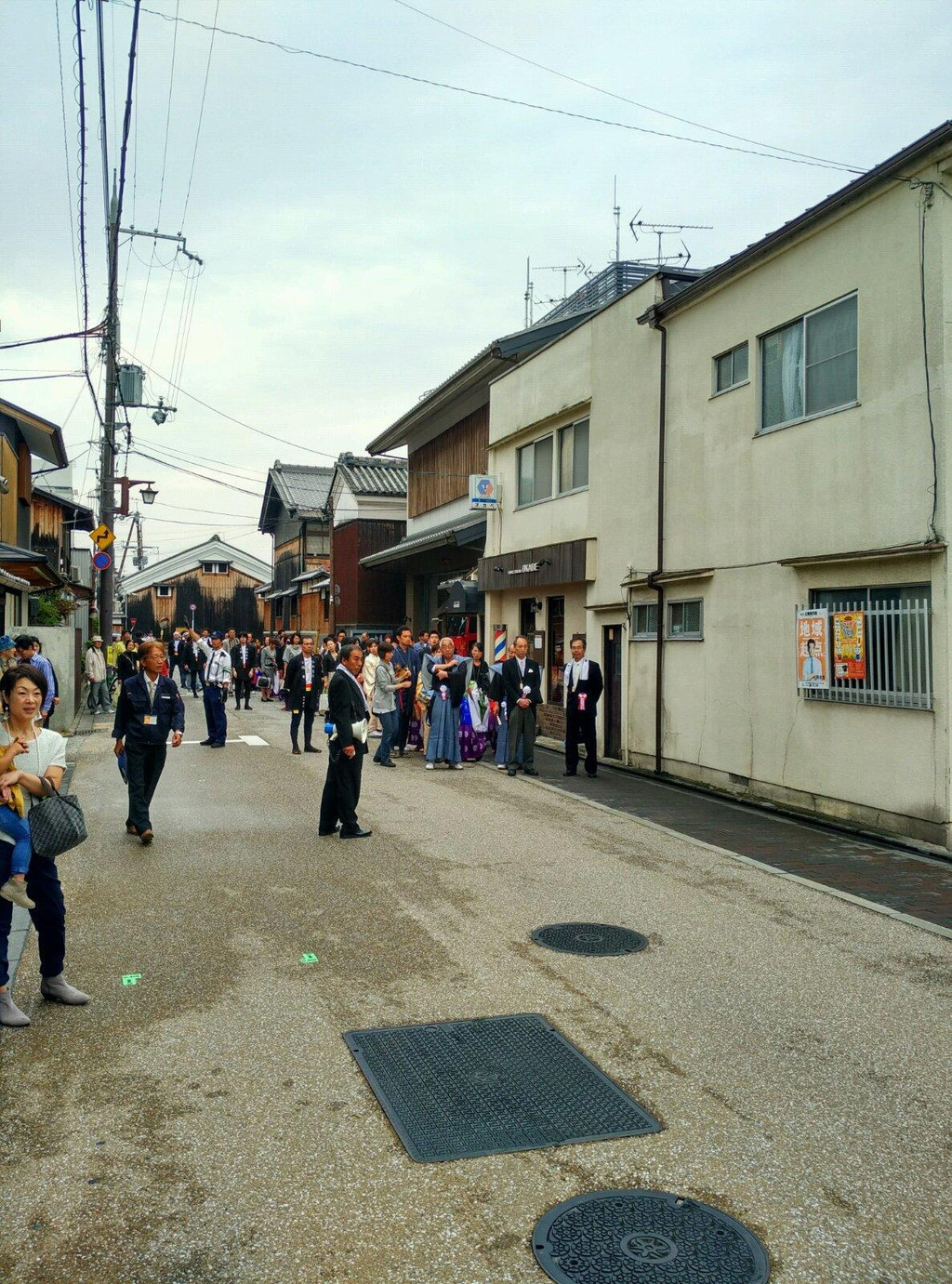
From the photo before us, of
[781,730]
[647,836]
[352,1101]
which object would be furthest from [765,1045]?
[781,730]

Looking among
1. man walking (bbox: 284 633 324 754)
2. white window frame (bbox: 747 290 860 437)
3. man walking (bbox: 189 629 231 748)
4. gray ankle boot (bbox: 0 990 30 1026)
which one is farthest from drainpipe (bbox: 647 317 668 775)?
gray ankle boot (bbox: 0 990 30 1026)

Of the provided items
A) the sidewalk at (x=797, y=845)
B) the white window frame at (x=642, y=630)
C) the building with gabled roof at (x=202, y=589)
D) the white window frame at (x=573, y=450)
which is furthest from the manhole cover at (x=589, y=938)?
the building with gabled roof at (x=202, y=589)

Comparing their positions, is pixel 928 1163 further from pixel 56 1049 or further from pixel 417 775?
pixel 417 775

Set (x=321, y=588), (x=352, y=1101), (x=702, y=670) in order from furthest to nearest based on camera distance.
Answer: (x=321, y=588)
(x=702, y=670)
(x=352, y=1101)

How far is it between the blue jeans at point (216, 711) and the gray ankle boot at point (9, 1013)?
39.2 feet

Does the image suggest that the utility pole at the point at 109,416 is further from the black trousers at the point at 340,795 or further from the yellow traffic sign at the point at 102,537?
the black trousers at the point at 340,795

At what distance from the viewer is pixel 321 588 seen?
3766 cm

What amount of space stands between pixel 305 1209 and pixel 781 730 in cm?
915

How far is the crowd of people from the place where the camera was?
4945mm

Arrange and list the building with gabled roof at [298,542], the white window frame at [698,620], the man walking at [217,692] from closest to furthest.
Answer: the white window frame at [698,620], the man walking at [217,692], the building with gabled roof at [298,542]

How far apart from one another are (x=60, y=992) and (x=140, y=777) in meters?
4.26

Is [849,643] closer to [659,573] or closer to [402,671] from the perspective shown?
[659,573]

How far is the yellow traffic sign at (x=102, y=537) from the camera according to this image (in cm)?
2189

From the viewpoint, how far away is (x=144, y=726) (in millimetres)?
9211
